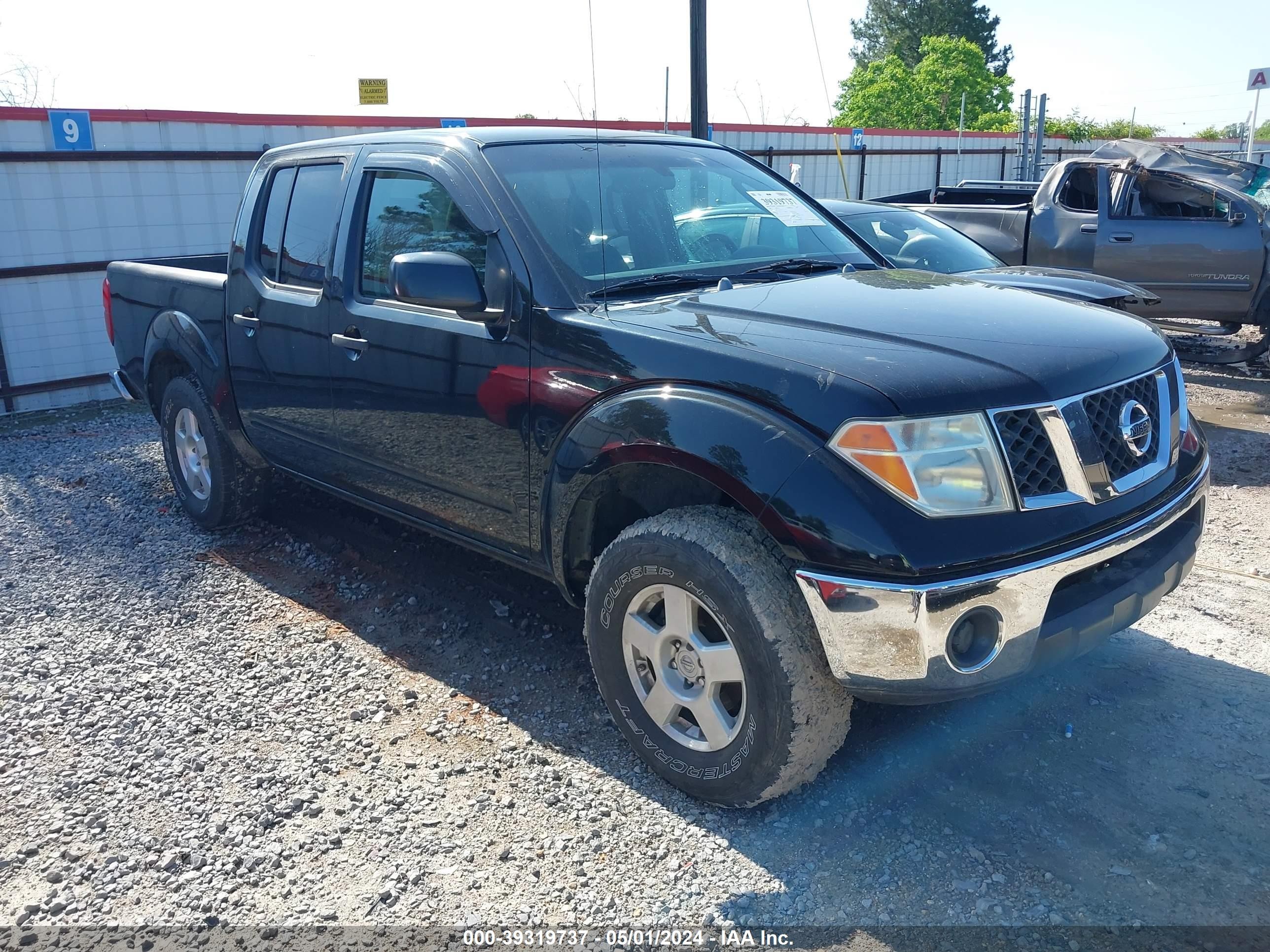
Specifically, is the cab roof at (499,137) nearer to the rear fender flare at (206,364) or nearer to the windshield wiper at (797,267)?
the windshield wiper at (797,267)

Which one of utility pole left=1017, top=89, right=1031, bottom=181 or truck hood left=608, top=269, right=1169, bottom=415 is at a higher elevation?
utility pole left=1017, top=89, right=1031, bottom=181

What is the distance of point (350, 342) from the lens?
404 centimetres

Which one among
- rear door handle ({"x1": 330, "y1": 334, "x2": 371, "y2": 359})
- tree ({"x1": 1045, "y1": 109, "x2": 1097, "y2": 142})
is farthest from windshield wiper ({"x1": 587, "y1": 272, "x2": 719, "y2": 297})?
tree ({"x1": 1045, "y1": 109, "x2": 1097, "y2": 142})

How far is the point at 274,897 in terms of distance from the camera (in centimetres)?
279

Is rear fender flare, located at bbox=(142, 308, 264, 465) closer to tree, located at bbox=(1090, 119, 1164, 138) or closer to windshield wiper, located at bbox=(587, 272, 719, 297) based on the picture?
windshield wiper, located at bbox=(587, 272, 719, 297)

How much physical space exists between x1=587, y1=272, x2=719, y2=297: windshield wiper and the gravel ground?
146 centimetres

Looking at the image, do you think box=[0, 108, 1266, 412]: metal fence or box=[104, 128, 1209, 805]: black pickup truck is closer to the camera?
box=[104, 128, 1209, 805]: black pickup truck

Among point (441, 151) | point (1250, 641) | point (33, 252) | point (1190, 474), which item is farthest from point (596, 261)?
point (33, 252)

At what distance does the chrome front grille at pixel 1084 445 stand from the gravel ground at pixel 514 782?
965mm

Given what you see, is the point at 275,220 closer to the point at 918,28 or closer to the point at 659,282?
the point at 659,282

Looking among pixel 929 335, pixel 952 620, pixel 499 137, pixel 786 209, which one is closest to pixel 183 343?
pixel 499 137

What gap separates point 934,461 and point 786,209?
201 cm

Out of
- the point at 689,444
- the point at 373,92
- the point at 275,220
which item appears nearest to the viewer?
the point at 689,444

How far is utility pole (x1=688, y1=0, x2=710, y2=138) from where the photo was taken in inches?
352
